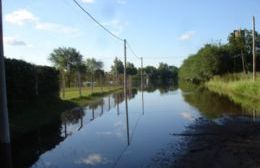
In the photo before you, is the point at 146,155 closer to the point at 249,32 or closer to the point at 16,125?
the point at 16,125

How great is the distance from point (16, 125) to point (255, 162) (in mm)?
9039

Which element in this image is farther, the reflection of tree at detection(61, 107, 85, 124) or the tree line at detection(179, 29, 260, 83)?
the tree line at detection(179, 29, 260, 83)

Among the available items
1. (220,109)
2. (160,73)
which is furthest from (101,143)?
(160,73)

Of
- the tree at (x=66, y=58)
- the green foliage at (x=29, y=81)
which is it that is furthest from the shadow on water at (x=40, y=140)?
the tree at (x=66, y=58)

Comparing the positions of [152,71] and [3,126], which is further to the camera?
[152,71]

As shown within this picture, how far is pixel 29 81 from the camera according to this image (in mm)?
20219

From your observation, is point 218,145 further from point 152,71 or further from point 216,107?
point 152,71

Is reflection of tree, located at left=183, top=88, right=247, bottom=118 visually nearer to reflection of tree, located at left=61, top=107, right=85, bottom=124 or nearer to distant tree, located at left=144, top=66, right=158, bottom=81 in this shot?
reflection of tree, located at left=61, top=107, right=85, bottom=124

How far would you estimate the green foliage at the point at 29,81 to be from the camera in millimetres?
17845

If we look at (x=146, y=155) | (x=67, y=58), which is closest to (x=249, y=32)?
(x=67, y=58)

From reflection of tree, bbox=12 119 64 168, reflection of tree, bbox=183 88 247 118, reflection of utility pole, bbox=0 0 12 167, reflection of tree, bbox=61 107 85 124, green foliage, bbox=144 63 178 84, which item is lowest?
reflection of tree, bbox=12 119 64 168

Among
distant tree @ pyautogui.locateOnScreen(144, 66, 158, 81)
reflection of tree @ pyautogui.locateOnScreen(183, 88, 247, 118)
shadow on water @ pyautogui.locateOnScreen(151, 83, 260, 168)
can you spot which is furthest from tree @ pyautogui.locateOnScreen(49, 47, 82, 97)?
shadow on water @ pyautogui.locateOnScreen(151, 83, 260, 168)

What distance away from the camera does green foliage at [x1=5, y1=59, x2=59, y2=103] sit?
17845 mm

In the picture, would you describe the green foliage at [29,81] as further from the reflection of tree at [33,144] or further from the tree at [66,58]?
the tree at [66,58]
